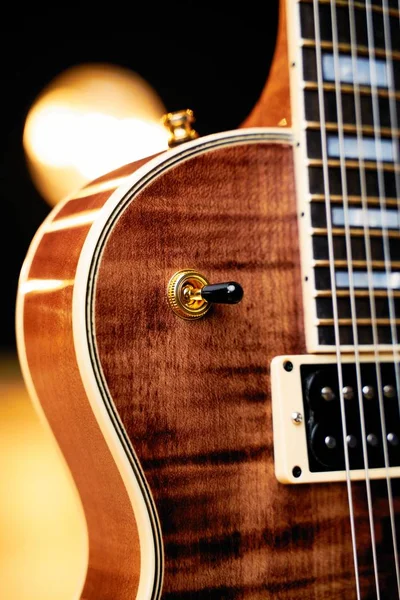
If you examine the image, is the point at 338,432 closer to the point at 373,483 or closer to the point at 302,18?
the point at 373,483

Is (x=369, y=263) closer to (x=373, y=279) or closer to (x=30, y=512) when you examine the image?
(x=373, y=279)

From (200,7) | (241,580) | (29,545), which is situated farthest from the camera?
(200,7)

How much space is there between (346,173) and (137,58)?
63.4 inches

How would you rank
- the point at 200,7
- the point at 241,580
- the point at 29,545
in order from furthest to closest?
1. the point at 200,7
2. the point at 29,545
3. the point at 241,580

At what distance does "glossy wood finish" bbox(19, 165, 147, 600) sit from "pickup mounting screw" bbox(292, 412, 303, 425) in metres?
0.19

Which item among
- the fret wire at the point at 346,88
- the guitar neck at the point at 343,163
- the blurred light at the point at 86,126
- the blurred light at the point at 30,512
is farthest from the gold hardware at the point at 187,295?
the blurred light at the point at 86,126

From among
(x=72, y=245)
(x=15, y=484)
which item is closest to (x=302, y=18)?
(x=72, y=245)

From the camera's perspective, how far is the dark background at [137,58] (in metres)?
2.22

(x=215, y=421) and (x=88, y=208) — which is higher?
(x=88, y=208)

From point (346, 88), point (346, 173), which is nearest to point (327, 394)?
point (346, 173)

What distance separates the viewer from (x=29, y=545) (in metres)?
1.97

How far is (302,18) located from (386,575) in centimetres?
62

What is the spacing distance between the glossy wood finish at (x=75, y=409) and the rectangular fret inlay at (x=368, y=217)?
0.76 feet

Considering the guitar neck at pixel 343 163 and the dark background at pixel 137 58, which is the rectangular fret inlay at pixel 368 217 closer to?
the guitar neck at pixel 343 163
